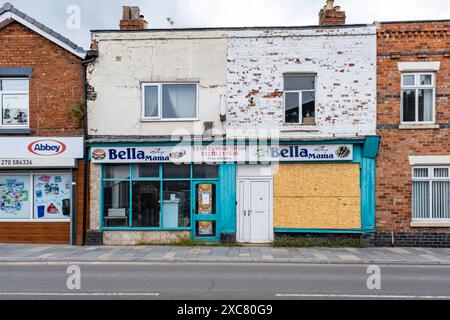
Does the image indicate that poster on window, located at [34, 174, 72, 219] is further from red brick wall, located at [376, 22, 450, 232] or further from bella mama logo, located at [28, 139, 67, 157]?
red brick wall, located at [376, 22, 450, 232]

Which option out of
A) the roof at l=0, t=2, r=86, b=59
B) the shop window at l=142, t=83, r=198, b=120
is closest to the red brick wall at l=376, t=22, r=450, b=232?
the shop window at l=142, t=83, r=198, b=120

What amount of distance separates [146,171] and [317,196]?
5996 mm

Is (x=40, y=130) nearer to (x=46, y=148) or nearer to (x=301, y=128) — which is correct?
(x=46, y=148)

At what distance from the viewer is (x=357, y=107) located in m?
13.5

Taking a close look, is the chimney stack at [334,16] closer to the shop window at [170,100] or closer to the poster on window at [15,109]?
the shop window at [170,100]

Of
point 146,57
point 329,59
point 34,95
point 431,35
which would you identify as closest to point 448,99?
point 431,35

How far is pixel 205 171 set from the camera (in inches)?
545

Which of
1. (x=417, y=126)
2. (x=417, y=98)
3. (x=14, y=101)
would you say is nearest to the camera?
(x=417, y=126)

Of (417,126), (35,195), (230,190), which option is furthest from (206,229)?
(417,126)

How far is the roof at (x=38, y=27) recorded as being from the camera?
13812 millimetres

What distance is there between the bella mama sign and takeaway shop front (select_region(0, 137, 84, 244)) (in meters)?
1.17

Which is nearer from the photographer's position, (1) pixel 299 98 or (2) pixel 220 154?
(2) pixel 220 154

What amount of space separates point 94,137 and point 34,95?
8.67 feet
